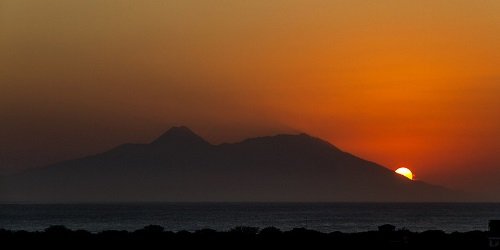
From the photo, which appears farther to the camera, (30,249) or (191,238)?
(191,238)

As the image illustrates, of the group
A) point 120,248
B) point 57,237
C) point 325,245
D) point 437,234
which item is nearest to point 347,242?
point 325,245

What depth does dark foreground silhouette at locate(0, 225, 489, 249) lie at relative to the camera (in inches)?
1775

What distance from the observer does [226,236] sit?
49.2 meters

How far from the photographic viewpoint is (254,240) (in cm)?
4769

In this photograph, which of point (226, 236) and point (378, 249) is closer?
point (378, 249)

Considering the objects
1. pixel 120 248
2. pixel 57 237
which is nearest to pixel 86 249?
pixel 120 248

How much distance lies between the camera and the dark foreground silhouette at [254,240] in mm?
45094

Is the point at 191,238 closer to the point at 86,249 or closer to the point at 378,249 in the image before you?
the point at 86,249

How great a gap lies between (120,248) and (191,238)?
4838 millimetres

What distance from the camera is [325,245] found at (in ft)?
151

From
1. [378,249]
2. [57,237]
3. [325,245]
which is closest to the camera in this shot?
[378,249]

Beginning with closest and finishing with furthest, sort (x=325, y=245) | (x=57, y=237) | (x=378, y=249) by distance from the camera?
1. (x=378, y=249)
2. (x=325, y=245)
3. (x=57, y=237)

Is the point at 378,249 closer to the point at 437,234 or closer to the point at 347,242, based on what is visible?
the point at 347,242

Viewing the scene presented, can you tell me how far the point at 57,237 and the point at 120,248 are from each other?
4.94 metres
